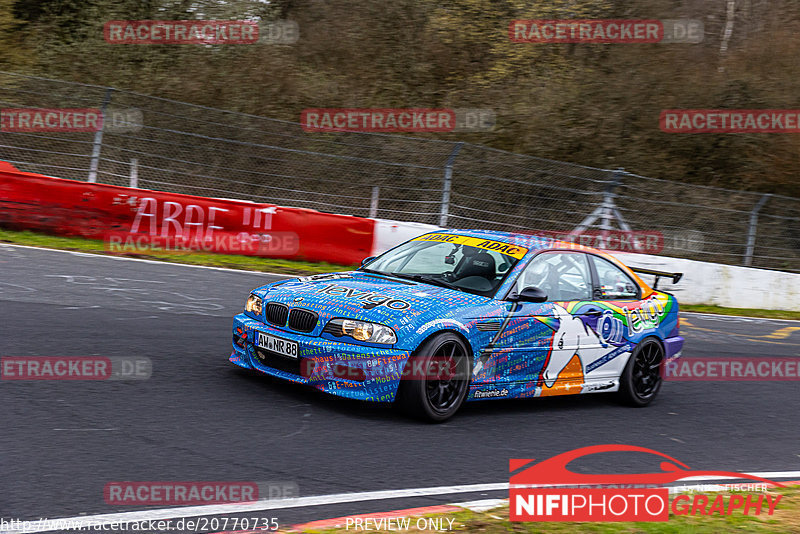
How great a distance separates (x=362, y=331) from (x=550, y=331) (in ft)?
6.14

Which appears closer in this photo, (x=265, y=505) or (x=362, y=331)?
(x=265, y=505)

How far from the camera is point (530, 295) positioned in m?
7.42

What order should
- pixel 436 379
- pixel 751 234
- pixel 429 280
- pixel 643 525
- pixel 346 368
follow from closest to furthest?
pixel 643 525, pixel 346 368, pixel 436 379, pixel 429 280, pixel 751 234

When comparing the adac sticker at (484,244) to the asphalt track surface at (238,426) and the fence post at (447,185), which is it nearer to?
the asphalt track surface at (238,426)

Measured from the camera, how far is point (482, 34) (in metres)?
24.8

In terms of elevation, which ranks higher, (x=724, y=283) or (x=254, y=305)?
(x=724, y=283)

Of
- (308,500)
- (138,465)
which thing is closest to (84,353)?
(138,465)

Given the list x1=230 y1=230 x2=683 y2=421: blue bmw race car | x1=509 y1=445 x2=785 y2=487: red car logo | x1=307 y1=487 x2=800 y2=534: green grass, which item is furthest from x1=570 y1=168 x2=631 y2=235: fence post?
x1=307 y1=487 x2=800 y2=534: green grass

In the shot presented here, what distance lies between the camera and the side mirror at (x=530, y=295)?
24.4ft

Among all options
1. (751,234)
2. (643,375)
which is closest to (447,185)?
(751,234)

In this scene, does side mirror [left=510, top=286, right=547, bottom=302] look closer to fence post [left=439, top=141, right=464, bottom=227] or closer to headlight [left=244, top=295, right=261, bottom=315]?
headlight [left=244, top=295, right=261, bottom=315]

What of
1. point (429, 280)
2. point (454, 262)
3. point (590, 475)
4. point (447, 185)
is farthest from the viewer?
point (447, 185)

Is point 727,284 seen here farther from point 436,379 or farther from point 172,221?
point 436,379

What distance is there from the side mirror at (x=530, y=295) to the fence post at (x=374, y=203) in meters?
9.19
